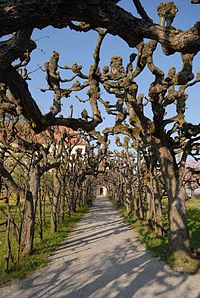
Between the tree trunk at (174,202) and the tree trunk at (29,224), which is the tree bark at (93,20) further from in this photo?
the tree trunk at (29,224)

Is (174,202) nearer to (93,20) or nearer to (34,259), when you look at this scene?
(34,259)

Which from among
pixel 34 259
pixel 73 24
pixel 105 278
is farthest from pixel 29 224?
pixel 73 24

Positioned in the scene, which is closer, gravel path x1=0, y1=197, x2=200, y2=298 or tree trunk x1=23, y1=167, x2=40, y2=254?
gravel path x1=0, y1=197, x2=200, y2=298

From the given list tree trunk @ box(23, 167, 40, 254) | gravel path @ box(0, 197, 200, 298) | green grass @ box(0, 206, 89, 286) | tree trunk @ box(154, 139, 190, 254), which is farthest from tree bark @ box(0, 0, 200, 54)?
tree trunk @ box(23, 167, 40, 254)

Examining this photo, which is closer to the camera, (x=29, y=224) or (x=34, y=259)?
(x=34, y=259)

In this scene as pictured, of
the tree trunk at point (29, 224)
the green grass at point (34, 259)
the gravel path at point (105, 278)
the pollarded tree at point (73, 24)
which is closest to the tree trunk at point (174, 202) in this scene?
the gravel path at point (105, 278)

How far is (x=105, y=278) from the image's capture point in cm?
731

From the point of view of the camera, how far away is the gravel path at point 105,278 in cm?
625

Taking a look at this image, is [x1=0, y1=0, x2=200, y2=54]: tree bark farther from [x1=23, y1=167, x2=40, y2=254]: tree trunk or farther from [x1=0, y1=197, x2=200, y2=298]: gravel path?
[x1=23, y1=167, x2=40, y2=254]: tree trunk

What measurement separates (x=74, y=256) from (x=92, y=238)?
141 inches

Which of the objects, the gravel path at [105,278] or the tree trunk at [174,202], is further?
the tree trunk at [174,202]

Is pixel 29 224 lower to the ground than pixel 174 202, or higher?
lower

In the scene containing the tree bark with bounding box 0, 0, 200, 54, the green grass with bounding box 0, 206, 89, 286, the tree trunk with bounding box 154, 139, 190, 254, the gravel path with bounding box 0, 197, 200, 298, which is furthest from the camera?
the tree trunk with bounding box 154, 139, 190, 254

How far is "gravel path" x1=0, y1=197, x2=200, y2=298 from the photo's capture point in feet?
20.5
